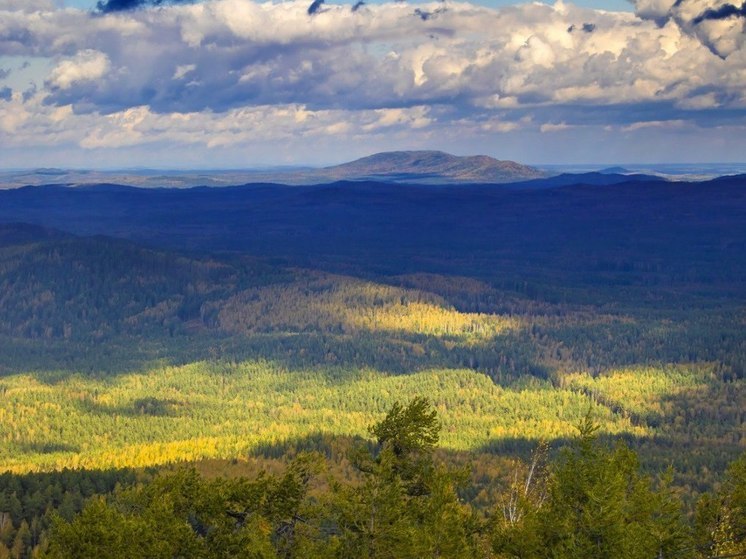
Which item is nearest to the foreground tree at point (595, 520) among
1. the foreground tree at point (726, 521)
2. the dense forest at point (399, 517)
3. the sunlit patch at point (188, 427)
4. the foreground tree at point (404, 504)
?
the dense forest at point (399, 517)

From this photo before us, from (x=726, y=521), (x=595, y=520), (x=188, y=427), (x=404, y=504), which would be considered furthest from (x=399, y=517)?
(x=188, y=427)

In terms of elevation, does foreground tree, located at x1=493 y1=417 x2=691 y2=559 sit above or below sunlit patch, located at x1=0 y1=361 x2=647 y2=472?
above

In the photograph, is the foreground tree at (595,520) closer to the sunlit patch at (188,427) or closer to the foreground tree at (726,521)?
the foreground tree at (726,521)

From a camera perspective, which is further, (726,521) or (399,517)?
(726,521)

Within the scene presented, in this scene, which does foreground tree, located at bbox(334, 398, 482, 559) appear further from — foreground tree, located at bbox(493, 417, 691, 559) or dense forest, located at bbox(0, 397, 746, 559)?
foreground tree, located at bbox(493, 417, 691, 559)

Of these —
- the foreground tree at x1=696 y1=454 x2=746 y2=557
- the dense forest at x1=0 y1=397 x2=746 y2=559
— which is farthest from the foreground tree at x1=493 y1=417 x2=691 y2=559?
the foreground tree at x1=696 y1=454 x2=746 y2=557

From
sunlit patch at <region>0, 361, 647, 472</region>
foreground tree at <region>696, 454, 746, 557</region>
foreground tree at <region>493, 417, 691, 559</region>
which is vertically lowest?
sunlit patch at <region>0, 361, 647, 472</region>

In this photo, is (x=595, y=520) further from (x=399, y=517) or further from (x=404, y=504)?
(x=404, y=504)

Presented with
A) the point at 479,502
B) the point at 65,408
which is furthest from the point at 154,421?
the point at 479,502

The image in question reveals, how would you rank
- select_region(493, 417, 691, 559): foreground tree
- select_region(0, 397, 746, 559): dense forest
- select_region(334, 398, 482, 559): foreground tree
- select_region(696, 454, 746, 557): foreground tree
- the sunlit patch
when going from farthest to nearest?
the sunlit patch → select_region(696, 454, 746, 557): foreground tree → select_region(334, 398, 482, 559): foreground tree → select_region(493, 417, 691, 559): foreground tree → select_region(0, 397, 746, 559): dense forest

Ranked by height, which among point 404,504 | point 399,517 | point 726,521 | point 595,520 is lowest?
point 726,521

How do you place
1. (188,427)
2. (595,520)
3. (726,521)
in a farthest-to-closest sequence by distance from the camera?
1. (188,427)
2. (726,521)
3. (595,520)

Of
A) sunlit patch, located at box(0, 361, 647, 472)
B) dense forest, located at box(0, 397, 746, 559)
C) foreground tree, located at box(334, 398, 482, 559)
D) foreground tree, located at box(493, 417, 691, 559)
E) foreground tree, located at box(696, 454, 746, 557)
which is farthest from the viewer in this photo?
sunlit patch, located at box(0, 361, 647, 472)
